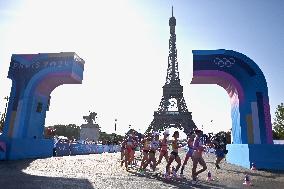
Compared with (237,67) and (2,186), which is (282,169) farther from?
(2,186)

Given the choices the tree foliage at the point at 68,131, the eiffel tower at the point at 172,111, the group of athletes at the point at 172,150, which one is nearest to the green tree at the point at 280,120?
the eiffel tower at the point at 172,111

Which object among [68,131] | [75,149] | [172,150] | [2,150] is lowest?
[2,150]

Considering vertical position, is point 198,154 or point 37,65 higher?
point 37,65

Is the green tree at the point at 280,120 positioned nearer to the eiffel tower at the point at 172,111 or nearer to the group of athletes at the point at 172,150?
the eiffel tower at the point at 172,111

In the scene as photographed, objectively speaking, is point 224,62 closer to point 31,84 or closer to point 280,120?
point 31,84

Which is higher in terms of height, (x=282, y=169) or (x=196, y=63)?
(x=196, y=63)

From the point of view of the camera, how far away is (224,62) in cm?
1834

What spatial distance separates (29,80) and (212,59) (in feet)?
40.0

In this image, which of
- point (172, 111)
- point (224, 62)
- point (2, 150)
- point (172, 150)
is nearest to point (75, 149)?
point (2, 150)

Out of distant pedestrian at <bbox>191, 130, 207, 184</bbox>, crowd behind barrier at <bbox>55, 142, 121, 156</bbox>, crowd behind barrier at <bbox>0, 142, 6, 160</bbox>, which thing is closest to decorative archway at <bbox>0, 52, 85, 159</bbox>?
crowd behind barrier at <bbox>0, 142, 6, 160</bbox>

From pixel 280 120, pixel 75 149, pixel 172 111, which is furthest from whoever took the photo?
pixel 172 111

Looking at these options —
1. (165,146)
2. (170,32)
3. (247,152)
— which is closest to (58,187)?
(165,146)

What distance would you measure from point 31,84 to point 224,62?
12763 mm

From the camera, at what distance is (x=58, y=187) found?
823cm
